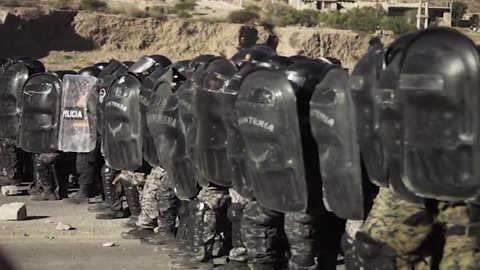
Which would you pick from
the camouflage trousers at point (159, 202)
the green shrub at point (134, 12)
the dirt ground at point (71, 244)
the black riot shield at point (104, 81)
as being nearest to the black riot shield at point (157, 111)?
the camouflage trousers at point (159, 202)

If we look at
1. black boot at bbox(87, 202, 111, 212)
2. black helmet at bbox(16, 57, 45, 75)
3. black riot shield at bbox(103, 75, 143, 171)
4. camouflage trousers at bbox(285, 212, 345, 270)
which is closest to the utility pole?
black helmet at bbox(16, 57, 45, 75)

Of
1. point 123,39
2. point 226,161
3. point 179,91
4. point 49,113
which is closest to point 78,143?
point 49,113

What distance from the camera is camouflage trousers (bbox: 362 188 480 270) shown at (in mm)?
5656

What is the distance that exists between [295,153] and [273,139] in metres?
0.21

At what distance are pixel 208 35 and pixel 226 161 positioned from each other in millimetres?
41751

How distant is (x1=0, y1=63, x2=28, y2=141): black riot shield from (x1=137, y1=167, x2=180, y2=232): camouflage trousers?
11.0 ft

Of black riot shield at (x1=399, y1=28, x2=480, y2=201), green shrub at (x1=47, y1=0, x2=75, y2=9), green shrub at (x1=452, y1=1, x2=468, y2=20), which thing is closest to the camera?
black riot shield at (x1=399, y1=28, x2=480, y2=201)

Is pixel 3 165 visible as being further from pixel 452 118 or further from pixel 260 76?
pixel 452 118

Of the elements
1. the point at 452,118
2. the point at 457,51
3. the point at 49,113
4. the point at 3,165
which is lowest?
the point at 3,165

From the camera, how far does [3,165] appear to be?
45.5ft

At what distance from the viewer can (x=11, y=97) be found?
1293 centimetres

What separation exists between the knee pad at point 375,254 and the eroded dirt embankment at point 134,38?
3889 centimetres

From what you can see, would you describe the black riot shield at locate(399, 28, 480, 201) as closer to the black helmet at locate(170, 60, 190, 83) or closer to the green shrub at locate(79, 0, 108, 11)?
the black helmet at locate(170, 60, 190, 83)

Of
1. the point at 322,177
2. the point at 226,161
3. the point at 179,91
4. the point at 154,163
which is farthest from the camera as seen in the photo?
the point at 154,163
